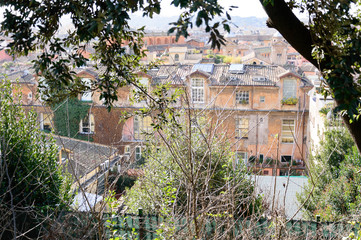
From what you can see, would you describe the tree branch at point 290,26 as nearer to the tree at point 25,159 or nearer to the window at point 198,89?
the tree at point 25,159

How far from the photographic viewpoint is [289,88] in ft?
68.8

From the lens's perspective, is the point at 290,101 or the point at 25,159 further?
the point at 290,101

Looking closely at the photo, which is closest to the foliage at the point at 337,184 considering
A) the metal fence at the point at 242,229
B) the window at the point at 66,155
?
the metal fence at the point at 242,229

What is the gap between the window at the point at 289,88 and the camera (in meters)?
20.8

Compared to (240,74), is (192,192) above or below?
below

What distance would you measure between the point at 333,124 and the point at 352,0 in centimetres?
805

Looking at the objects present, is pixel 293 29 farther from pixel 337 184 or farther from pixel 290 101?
pixel 290 101

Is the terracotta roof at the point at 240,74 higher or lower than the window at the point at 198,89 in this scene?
higher

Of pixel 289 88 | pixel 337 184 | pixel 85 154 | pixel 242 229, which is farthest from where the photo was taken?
pixel 289 88

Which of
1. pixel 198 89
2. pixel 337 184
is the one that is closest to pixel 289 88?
pixel 198 89

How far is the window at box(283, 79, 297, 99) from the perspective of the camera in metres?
20.8

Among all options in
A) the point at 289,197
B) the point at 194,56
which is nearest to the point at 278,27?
the point at 289,197

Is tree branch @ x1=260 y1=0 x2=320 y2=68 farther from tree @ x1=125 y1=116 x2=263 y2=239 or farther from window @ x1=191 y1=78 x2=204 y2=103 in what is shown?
window @ x1=191 y1=78 x2=204 y2=103

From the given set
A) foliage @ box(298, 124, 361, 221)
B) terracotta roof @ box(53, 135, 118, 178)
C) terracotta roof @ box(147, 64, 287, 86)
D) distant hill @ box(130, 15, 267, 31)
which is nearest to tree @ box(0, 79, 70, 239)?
terracotta roof @ box(53, 135, 118, 178)
